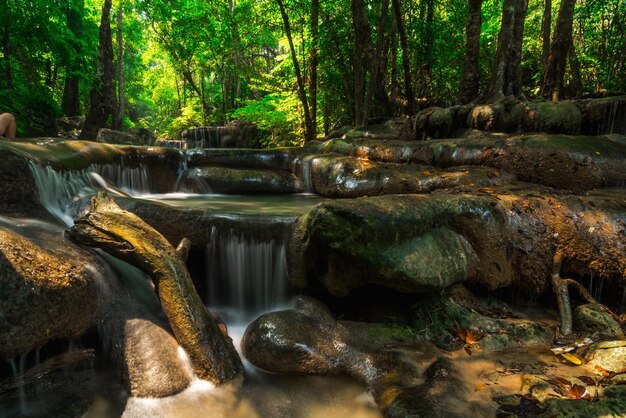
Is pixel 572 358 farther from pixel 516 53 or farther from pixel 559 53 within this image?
pixel 559 53

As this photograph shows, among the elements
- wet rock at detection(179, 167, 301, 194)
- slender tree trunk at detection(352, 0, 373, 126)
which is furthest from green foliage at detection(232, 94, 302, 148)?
wet rock at detection(179, 167, 301, 194)

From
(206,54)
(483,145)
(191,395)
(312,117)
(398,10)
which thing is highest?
(206,54)

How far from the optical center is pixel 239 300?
15.6 feet

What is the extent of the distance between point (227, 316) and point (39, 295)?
2217 millimetres

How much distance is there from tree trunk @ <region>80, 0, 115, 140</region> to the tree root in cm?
1237

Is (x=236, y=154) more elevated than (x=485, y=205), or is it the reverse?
(x=236, y=154)

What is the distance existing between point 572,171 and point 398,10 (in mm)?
8095

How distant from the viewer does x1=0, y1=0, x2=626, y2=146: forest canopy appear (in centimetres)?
996

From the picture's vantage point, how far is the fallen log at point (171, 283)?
10.5 feet

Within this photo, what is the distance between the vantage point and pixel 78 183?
5.91 m

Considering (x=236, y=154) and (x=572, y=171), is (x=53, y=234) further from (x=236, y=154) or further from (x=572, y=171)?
(x=572, y=171)

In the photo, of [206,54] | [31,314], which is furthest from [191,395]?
[206,54]

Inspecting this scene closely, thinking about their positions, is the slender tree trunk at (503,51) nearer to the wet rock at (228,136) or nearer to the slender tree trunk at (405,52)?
the slender tree trunk at (405,52)

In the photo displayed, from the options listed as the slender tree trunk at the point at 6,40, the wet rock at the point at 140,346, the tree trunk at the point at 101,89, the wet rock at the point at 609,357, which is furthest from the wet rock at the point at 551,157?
the slender tree trunk at the point at 6,40
